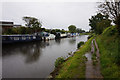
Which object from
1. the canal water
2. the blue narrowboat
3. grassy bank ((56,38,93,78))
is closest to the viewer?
grassy bank ((56,38,93,78))

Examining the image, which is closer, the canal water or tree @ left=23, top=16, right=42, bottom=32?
the canal water

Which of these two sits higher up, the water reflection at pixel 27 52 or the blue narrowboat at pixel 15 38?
the blue narrowboat at pixel 15 38

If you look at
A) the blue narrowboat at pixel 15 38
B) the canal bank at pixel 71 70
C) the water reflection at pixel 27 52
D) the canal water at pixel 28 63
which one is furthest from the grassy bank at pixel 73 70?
the blue narrowboat at pixel 15 38

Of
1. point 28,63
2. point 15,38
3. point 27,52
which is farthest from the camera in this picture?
point 15,38

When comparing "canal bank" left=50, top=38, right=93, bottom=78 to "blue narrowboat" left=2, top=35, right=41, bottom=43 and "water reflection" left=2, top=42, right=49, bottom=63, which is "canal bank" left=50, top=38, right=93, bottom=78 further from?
"blue narrowboat" left=2, top=35, right=41, bottom=43

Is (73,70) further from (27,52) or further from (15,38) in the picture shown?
(15,38)

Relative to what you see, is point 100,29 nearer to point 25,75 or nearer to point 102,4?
point 102,4

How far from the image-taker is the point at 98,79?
4.17 meters

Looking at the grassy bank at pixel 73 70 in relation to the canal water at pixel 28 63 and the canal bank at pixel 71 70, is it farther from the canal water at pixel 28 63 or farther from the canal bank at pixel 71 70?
the canal water at pixel 28 63

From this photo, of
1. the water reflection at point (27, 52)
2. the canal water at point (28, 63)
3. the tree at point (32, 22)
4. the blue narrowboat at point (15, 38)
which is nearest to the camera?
the canal water at point (28, 63)

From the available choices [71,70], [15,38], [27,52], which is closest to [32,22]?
[15,38]

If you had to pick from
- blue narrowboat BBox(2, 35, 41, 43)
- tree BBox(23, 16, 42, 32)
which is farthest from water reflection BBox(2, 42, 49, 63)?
tree BBox(23, 16, 42, 32)

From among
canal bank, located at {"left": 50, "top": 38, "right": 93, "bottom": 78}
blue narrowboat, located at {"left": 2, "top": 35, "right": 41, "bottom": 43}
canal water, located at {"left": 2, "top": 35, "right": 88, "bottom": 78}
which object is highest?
blue narrowboat, located at {"left": 2, "top": 35, "right": 41, "bottom": 43}

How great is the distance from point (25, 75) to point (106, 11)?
20021 mm
